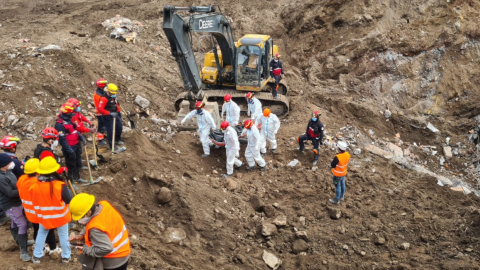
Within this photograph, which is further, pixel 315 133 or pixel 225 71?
pixel 225 71

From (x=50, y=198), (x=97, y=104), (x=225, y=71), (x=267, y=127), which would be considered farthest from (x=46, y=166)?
(x=225, y=71)

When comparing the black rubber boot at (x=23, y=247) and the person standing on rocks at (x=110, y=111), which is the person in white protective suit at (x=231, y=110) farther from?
the black rubber boot at (x=23, y=247)

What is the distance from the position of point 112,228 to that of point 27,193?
5.29 feet

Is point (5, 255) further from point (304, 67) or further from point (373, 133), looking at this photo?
point (304, 67)

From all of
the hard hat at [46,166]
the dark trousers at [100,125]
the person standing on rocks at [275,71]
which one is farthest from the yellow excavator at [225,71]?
the hard hat at [46,166]

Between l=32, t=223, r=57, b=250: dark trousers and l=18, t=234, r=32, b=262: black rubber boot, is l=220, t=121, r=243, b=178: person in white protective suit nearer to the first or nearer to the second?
l=32, t=223, r=57, b=250: dark trousers

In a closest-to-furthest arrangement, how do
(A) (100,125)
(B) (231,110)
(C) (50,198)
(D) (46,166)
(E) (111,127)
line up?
(D) (46,166) < (C) (50,198) < (E) (111,127) < (A) (100,125) < (B) (231,110)

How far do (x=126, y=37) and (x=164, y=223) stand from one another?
9907mm

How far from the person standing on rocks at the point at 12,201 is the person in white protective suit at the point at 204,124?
4689 mm

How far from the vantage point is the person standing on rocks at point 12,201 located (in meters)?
5.27

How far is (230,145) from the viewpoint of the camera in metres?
8.87

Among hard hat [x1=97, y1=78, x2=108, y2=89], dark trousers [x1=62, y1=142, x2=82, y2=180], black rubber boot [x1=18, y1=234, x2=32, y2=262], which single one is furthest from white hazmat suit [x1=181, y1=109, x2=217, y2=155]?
black rubber boot [x1=18, y1=234, x2=32, y2=262]

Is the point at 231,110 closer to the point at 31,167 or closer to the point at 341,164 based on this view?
the point at 341,164

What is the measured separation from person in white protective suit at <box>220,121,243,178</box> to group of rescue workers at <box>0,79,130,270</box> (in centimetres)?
323
